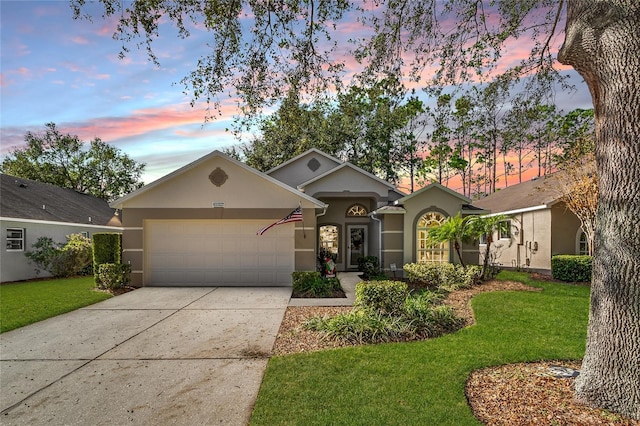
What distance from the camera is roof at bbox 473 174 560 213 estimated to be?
642 inches

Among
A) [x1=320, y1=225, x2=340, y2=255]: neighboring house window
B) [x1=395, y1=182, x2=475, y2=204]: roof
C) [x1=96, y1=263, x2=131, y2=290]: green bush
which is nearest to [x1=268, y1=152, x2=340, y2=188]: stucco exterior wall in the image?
[x1=320, y1=225, x2=340, y2=255]: neighboring house window

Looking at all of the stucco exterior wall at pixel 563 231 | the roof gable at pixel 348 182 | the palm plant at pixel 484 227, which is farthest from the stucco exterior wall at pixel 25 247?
the stucco exterior wall at pixel 563 231

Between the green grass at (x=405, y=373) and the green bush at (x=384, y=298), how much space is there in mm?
1444

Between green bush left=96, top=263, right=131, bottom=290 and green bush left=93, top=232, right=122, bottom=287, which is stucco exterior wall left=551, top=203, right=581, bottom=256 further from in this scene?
green bush left=93, top=232, right=122, bottom=287

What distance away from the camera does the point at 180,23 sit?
7.26 meters

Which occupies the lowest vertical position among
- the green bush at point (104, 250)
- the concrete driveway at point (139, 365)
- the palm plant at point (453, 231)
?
the concrete driveway at point (139, 365)

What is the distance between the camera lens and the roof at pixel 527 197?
53.5ft

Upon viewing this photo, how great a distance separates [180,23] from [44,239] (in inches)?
593

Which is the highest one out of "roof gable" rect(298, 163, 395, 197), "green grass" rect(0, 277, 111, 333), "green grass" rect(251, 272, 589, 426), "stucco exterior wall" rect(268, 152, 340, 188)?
"stucco exterior wall" rect(268, 152, 340, 188)

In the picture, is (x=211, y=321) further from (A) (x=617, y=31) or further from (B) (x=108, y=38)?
Answer: (A) (x=617, y=31)

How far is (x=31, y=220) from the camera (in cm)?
1662

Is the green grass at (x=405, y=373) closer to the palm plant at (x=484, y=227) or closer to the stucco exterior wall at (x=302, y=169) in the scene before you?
the palm plant at (x=484, y=227)

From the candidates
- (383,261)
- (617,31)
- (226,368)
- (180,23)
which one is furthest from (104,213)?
(617,31)

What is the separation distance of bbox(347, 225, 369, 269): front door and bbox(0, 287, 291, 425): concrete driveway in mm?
9418
